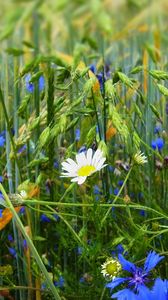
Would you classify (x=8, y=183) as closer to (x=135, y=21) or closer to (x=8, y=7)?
(x=135, y=21)

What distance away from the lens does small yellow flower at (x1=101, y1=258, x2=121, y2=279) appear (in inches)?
41.9

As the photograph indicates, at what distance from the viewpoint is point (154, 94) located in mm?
1407

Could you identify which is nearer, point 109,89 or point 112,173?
point 109,89

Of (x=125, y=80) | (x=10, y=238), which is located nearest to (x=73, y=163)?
(x=125, y=80)

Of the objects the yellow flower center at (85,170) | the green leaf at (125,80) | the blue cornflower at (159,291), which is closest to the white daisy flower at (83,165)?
the yellow flower center at (85,170)

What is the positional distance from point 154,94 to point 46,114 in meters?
0.24

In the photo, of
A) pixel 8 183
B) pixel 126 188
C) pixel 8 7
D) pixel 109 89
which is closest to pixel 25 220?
pixel 8 183

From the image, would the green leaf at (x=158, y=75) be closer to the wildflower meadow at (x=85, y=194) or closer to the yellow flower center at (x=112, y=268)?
the wildflower meadow at (x=85, y=194)

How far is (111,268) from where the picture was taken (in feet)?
3.50

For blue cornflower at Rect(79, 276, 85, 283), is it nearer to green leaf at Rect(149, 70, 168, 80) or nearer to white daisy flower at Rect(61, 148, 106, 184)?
white daisy flower at Rect(61, 148, 106, 184)

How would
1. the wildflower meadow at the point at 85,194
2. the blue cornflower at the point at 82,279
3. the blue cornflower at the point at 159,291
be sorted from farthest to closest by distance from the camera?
the blue cornflower at the point at 82,279, the wildflower meadow at the point at 85,194, the blue cornflower at the point at 159,291

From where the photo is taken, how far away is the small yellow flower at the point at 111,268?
1.06 metres

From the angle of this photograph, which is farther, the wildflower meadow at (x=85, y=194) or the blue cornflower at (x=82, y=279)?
the blue cornflower at (x=82, y=279)

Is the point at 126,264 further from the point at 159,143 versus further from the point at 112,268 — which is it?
the point at 159,143
